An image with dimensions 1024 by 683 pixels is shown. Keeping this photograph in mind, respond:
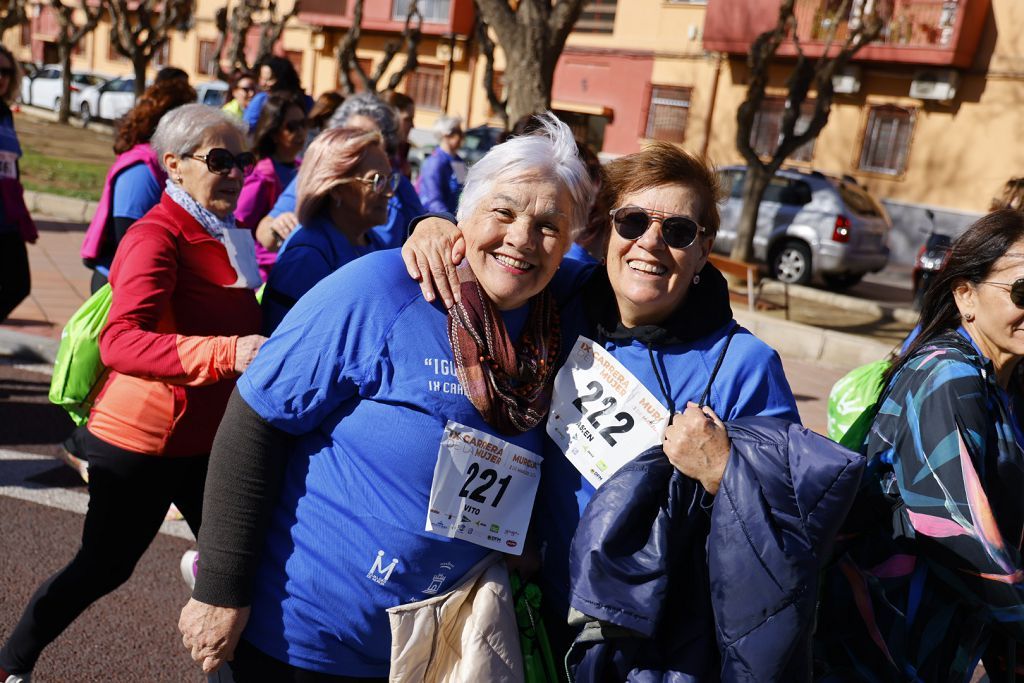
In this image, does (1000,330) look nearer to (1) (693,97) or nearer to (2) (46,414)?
(2) (46,414)

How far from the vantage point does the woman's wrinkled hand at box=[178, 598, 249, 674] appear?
2.01 metres

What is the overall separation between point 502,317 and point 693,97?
24.6m

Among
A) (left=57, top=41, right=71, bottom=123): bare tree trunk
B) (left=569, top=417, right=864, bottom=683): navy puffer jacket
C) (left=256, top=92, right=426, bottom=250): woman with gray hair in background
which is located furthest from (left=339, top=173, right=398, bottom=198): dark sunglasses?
(left=57, top=41, right=71, bottom=123): bare tree trunk

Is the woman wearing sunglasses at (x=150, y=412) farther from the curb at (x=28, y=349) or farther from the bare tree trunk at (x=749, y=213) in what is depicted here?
the bare tree trunk at (x=749, y=213)

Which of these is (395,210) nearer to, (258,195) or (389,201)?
(389,201)

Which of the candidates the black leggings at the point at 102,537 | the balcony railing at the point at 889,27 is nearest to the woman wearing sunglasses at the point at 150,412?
the black leggings at the point at 102,537

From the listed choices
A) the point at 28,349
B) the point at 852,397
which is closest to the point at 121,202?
the point at 852,397

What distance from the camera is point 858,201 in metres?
15.6

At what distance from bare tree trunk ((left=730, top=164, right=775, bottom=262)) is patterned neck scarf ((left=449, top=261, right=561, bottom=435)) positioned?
12.6 m

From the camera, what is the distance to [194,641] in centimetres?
203

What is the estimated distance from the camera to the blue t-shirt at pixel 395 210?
4.09 m

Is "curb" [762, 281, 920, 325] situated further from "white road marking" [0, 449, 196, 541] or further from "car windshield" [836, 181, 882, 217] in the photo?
"white road marking" [0, 449, 196, 541]

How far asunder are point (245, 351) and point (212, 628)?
0.68 meters

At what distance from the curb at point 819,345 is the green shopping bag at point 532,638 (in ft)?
26.1
